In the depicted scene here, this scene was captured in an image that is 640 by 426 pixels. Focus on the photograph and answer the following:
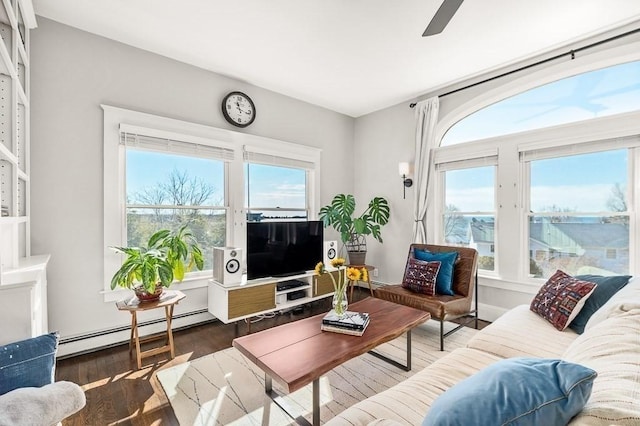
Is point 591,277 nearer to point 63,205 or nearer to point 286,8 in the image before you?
point 286,8

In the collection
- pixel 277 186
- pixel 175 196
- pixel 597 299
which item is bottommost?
pixel 597 299

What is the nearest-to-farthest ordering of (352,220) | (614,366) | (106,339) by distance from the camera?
1. (614,366)
2. (106,339)
3. (352,220)

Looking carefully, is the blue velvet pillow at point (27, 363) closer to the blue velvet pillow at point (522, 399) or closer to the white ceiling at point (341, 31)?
the blue velvet pillow at point (522, 399)

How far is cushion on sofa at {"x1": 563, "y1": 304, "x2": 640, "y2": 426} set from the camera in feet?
2.25

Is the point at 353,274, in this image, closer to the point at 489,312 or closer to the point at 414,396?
the point at 414,396

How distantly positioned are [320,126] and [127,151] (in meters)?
2.60

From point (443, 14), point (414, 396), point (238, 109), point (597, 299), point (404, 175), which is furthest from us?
point (404, 175)

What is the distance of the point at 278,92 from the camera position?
3967 millimetres

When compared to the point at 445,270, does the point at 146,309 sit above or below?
below

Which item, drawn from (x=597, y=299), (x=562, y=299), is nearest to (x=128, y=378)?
(x=562, y=299)

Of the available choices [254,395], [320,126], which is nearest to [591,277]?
[254,395]

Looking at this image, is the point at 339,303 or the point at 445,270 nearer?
the point at 339,303

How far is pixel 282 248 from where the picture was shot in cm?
346

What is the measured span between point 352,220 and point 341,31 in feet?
8.05
